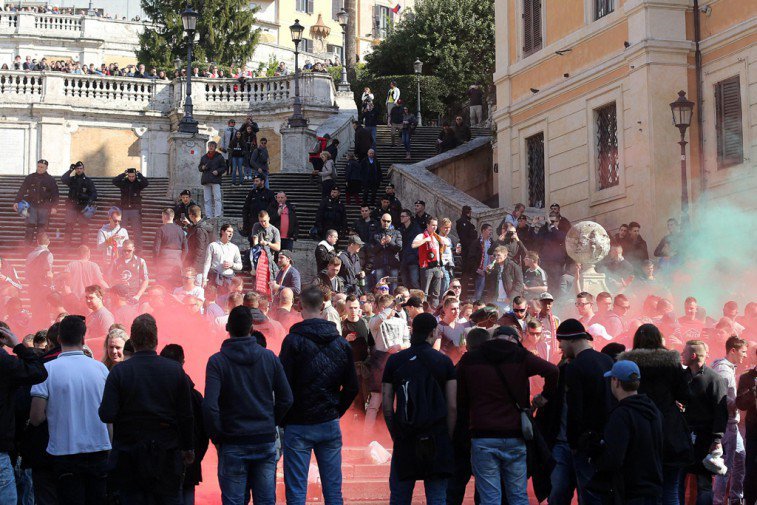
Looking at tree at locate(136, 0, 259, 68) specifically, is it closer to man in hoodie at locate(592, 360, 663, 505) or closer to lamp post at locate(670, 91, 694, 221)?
lamp post at locate(670, 91, 694, 221)

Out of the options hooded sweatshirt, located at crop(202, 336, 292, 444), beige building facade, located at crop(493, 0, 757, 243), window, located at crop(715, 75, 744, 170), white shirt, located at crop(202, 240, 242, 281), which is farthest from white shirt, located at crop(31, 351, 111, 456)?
window, located at crop(715, 75, 744, 170)

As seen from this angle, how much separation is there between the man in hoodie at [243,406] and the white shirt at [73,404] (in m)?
0.97

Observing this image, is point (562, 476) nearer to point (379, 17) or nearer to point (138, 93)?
point (138, 93)

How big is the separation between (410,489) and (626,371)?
191 centimetres

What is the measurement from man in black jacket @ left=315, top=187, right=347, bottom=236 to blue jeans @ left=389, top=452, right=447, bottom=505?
45.7 feet

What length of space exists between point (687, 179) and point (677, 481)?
45.6ft

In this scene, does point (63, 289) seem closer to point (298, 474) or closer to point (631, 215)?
point (298, 474)

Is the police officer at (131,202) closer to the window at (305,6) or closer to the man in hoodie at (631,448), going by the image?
the man in hoodie at (631,448)

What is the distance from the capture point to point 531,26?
28859mm

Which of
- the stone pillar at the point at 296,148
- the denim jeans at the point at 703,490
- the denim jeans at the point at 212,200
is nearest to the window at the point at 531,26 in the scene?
the denim jeans at the point at 212,200

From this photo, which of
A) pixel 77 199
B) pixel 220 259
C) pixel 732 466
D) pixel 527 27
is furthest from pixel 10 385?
pixel 527 27

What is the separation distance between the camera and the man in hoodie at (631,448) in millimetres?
8789

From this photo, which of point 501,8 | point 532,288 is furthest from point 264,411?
point 501,8

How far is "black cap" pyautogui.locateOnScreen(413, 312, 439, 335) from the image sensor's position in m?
9.73
